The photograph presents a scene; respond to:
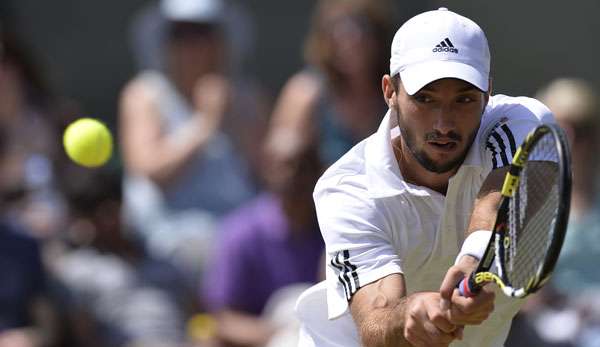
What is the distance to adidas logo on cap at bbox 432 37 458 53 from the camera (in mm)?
3668

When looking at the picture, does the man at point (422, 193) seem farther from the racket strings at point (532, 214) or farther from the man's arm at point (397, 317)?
the racket strings at point (532, 214)

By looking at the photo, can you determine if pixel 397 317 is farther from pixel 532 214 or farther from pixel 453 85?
pixel 453 85

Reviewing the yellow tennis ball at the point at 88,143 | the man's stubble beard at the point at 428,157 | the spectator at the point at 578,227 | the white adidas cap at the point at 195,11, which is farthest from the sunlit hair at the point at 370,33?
the man's stubble beard at the point at 428,157

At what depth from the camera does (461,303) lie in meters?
3.26

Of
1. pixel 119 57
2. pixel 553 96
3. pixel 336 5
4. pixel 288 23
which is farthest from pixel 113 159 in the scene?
pixel 553 96

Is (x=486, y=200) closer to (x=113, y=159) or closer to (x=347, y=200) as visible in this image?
(x=347, y=200)

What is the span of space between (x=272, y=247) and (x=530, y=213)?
135 inches

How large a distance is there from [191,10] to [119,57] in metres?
2.40

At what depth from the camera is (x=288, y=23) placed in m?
9.80

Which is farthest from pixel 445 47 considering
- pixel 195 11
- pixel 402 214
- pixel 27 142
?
pixel 27 142

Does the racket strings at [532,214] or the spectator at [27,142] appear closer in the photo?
the racket strings at [532,214]

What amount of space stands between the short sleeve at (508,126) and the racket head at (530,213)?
0.75 feet

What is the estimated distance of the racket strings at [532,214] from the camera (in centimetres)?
329

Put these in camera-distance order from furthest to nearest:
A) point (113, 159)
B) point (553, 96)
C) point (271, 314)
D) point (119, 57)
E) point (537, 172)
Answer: point (119, 57)
point (113, 159)
point (553, 96)
point (271, 314)
point (537, 172)
